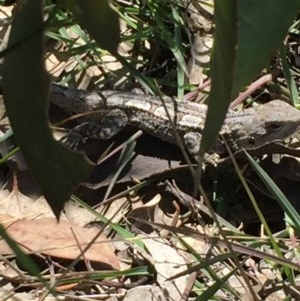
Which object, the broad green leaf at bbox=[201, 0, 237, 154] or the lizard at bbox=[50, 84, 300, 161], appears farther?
the lizard at bbox=[50, 84, 300, 161]

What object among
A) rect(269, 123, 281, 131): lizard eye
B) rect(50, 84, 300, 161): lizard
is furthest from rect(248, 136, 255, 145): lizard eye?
rect(269, 123, 281, 131): lizard eye

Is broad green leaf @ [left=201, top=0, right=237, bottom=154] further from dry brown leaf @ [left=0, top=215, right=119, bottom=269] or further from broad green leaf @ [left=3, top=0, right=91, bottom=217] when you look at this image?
dry brown leaf @ [left=0, top=215, right=119, bottom=269]

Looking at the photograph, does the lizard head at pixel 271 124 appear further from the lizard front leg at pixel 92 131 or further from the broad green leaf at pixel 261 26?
the broad green leaf at pixel 261 26

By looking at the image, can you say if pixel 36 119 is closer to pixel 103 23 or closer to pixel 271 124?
pixel 103 23

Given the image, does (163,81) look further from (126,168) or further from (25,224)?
(25,224)

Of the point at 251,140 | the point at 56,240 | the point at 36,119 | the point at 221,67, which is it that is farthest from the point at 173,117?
the point at 221,67

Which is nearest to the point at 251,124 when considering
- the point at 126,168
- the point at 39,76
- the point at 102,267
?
the point at 126,168

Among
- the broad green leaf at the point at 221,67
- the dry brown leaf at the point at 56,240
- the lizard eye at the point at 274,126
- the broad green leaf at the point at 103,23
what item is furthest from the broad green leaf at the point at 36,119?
the lizard eye at the point at 274,126
